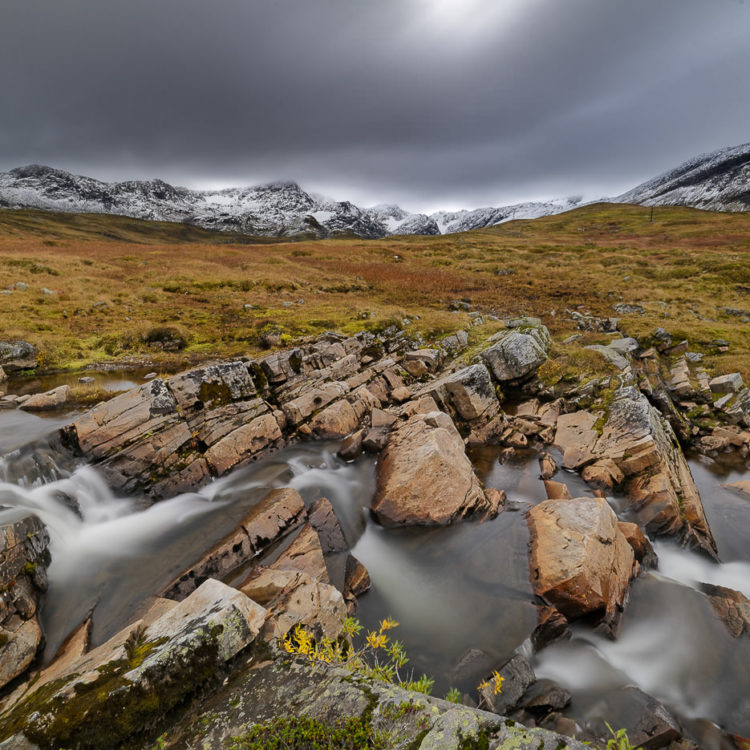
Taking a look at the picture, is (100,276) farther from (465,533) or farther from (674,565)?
(674,565)

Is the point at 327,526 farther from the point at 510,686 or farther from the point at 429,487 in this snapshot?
the point at 510,686

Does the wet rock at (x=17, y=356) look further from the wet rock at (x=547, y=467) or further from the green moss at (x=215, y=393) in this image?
the wet rock at (x=547, y=467)

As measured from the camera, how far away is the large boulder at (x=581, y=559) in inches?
337

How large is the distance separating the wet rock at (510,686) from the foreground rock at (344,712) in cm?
368

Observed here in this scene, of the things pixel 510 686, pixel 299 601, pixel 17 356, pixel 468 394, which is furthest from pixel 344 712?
pixel 17 356

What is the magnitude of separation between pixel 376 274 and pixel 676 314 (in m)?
34.9

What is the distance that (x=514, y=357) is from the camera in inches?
815

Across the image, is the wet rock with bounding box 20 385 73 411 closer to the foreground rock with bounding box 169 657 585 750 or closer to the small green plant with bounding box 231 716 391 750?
the foreground rock with bounding box 169 657 585 750

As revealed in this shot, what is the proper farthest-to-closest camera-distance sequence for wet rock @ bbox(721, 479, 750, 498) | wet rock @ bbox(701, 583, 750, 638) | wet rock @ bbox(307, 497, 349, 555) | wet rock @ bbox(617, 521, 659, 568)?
wet rock @ bbox(721, 479, 750, 498)
wet rock @ bbox(307, 497, 349, 555)
wet rock @ bbox(617, 521, 659, 568)
wet rock @ bbox(701, 583, 750, 638)

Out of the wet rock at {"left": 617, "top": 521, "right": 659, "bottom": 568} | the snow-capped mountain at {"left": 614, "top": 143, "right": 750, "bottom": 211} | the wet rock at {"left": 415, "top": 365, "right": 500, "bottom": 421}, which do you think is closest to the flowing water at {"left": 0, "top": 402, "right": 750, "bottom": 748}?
the wet rock at {"left": 617, "top": 521, "right": 659, "bottom": 568}

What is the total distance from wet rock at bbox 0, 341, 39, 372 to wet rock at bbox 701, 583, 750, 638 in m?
29.2

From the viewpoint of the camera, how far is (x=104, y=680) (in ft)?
14.7

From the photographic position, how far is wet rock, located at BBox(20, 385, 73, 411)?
15.0 m

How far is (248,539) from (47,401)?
11.8 meters
